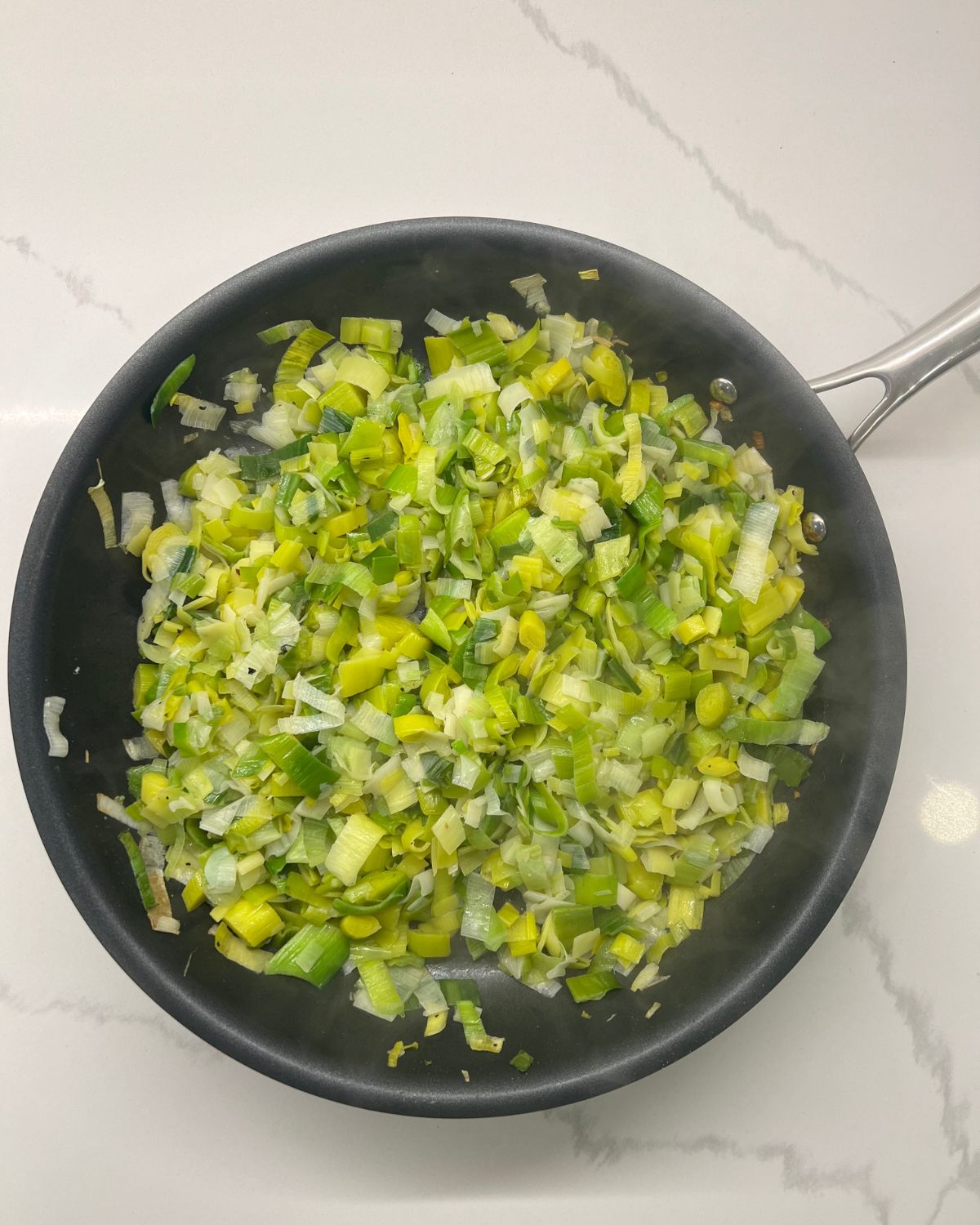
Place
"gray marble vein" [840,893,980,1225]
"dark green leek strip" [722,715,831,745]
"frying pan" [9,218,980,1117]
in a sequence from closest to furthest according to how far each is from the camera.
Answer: "frying pan" [9,218,980,1117]
"dark green leek strip" [722,715,831,745]
"gray marble vein" [840,893,980,1225]

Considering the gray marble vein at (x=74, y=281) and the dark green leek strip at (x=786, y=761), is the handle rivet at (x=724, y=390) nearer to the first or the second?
the dark green leek strip at (x=786, y=761)

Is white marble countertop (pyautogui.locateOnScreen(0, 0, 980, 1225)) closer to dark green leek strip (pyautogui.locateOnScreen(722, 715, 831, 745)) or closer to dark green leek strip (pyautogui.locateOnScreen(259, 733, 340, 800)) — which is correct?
dark green leek strip (pyautogui.locateOnScreen(722, 715, 831, 745))

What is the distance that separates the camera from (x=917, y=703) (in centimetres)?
130

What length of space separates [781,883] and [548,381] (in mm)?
722

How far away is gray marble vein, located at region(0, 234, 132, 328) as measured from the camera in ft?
4.31

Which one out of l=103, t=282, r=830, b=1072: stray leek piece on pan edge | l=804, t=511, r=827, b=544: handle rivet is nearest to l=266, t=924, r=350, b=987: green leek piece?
l=103, t=282, r=830, b=1072: stray leek piece on pan edge

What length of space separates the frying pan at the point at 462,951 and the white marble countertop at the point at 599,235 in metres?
0.18

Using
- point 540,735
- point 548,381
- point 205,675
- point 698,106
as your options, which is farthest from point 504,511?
point 698,106

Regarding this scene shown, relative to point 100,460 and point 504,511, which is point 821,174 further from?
point 100,460

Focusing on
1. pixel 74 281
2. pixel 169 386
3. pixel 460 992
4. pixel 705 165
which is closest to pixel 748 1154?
pixel 460 992

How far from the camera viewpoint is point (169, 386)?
44.8 inches

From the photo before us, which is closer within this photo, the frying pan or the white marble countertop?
the frying pan

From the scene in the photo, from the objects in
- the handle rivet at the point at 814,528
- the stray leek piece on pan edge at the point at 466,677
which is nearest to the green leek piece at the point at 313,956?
the stray leek piece on pan edge at the point at 466,677

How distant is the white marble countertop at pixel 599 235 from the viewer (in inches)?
49.2
